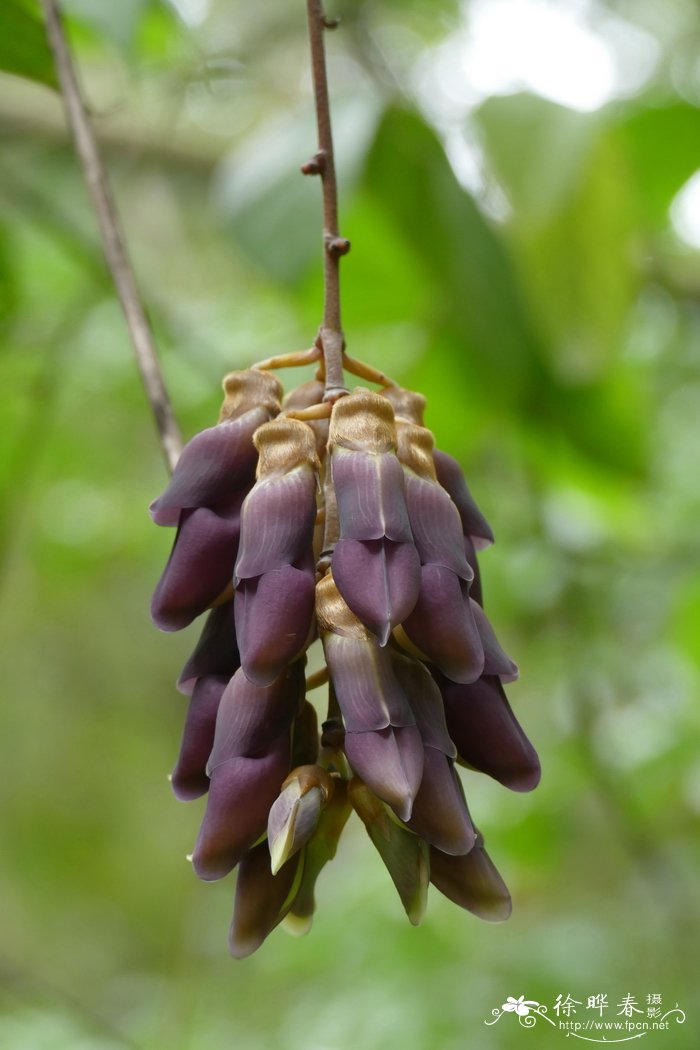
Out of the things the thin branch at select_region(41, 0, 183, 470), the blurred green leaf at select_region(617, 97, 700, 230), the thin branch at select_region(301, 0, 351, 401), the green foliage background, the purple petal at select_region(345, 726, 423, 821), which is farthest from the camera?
the blurred green leaf at select_region(617, 97, 700, 230)

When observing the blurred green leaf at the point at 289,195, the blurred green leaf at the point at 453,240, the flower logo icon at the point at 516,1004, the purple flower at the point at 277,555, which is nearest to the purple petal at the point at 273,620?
the purple flower at the point at 277,555

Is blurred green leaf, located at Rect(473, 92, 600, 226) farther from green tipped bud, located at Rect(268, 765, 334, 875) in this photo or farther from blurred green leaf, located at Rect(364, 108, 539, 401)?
green tipped bud, located at Rect(268, 765, 334, 875)

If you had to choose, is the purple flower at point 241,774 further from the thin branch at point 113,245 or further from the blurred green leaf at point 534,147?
the blurred green leaf at point 534,147

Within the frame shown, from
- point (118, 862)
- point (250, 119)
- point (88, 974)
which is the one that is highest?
point (250, 119)

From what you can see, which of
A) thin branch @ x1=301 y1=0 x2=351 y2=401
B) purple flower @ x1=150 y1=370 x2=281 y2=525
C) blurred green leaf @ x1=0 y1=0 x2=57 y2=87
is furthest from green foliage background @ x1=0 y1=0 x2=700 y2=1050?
purple flower @ x1=150 y1=370 x2=281 y2=525

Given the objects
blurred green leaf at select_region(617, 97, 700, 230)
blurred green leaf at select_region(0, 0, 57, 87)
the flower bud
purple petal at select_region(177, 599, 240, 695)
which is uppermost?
blurred green leaf at select_region(617, 97, 700, 230)

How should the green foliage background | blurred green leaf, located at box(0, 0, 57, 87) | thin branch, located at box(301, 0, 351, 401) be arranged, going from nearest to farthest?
1. thin branch, located at box(301, 0, 351, 401)
2. blurred green leaf, located at box(0, 0, 57, 87)
3. the green foliage background

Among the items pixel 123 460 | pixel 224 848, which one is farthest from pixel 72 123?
pixel 123 460

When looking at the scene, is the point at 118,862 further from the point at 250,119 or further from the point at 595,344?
the point at 595,344
